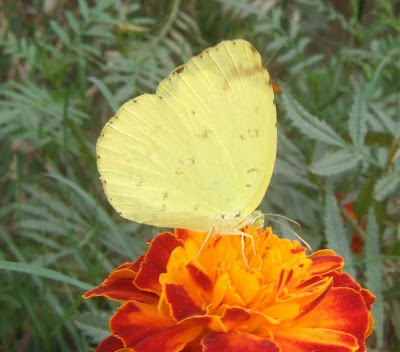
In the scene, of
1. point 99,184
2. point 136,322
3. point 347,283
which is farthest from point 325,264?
point 99,184

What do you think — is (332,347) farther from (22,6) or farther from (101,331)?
(22,6)

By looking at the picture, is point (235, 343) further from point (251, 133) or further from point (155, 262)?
point (251, 133)

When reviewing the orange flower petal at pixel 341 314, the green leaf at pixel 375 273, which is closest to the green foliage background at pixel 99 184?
the green leaf at pixel 375 273

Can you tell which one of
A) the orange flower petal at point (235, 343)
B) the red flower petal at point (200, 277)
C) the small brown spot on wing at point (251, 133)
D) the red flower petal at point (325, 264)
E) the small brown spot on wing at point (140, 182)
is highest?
the small brown spot on wing at point (251, 133)

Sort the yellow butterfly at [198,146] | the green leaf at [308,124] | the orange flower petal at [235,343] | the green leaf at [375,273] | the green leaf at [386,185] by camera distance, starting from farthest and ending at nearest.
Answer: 1. the green leaf at [308,124]
2. the green leaf at [386,185]
3. the green leaf at [375,273]
4. the yellow butterfly at [198,146]
5. the orange flower petal at [235,343]

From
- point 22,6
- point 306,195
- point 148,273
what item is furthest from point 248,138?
point 22,6

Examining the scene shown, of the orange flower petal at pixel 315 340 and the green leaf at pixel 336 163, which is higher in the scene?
the orange flower petal at pixel 315 340

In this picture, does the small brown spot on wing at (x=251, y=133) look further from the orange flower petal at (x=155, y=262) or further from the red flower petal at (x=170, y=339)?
the red flower petal at (x=170, y=339)
